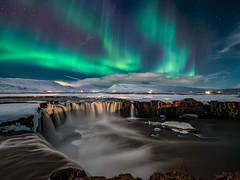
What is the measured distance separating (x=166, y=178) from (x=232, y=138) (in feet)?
38.7

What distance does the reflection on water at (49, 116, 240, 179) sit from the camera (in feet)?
20.7

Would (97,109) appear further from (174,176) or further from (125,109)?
(174,176)

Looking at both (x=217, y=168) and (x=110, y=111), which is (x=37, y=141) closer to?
(x=217, y=168)

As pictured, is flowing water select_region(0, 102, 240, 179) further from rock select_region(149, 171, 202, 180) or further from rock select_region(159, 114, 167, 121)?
rock select_region(159, 114, 167, 121)

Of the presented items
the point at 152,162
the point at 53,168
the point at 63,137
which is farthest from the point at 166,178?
the point at 63,137

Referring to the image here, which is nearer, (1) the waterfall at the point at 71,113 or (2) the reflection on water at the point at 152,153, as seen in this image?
(2) the reflection on water at the point at 152,153

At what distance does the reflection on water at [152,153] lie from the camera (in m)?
6.31

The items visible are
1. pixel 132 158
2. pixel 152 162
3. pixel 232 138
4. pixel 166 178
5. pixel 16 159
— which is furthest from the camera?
pixel 232 138

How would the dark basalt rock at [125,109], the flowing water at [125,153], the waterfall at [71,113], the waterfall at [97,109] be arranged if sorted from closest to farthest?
the flowing water at [125,153]
the waterfall at [71,113]
the waterfall at [97,109]
the dark basalt rock at [125,109]

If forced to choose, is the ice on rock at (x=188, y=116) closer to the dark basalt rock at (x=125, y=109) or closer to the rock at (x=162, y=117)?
the rock at (x=162, y=117)

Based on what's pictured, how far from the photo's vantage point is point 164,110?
63.8 ft

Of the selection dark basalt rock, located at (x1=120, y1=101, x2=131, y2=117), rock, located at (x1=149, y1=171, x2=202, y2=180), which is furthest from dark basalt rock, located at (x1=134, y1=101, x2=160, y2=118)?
rock, located at (x1=149, y1=171, x2=202, y2=180)

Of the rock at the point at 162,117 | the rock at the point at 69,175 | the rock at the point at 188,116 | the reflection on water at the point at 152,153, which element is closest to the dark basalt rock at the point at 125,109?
the rock at the point at 162,117

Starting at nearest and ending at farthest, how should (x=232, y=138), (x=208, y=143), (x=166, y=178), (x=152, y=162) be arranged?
1. (x=166, y=178)
2. (x=152, y=162)
3. (x=208, y=143)
4. (x=232, y=138)
